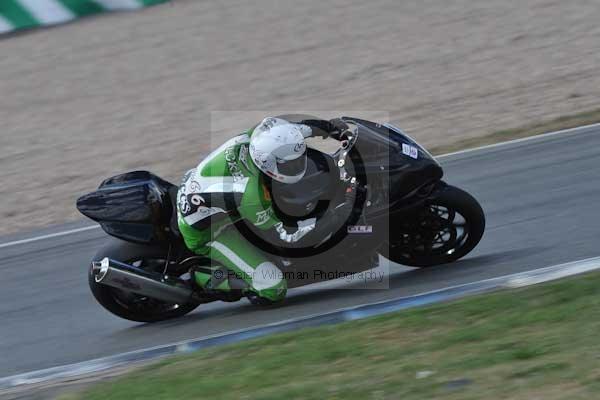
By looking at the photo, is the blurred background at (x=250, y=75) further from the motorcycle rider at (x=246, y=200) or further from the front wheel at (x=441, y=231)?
the front wheel at (x=441, y=231)

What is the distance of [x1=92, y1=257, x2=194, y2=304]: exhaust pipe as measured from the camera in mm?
6707

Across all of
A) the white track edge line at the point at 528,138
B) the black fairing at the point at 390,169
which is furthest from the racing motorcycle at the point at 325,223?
the white track edge line at the point at 528,138

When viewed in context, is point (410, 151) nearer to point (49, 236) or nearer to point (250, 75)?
point (49, 236)

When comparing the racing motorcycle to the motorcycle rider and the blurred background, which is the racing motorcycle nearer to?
the motorcycle rider

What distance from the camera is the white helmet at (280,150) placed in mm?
6316

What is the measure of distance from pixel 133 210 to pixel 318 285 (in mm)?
1588

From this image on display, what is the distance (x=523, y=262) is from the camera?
7.02 metres

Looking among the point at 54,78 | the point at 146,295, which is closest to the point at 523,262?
the point at 146,295

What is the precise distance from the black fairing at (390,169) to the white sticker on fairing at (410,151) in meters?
0.02

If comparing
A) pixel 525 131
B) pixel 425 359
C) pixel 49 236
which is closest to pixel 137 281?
pixel 425 359

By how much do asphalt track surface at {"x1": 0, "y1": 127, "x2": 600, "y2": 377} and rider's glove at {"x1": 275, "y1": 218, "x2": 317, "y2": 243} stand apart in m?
0.55

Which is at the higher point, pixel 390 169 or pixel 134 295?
pixel 390 169

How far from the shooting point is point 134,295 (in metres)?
7.12

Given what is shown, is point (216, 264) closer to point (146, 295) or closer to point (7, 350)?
point (146, 295)
